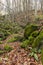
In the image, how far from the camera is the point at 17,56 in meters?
7.19

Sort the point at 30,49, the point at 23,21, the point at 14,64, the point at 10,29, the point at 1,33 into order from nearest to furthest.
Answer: the point at 14,64 → the point at 30,49 → the point at 1,33 → the point at 10,29 → the point at 23,21

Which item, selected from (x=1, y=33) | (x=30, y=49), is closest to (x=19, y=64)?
(x=30, y=49)

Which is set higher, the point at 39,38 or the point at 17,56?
the point at 39,38

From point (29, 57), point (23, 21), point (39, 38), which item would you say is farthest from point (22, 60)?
point (23, 21)

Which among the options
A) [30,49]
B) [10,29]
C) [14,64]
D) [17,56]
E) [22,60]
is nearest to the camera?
[14,64]

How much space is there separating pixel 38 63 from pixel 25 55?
107 centimetres

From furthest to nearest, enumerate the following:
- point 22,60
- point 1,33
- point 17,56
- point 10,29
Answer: point 10,29 → point 1,33 → point 17,56 → point 22,60

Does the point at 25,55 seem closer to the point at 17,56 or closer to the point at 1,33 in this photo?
the point at 17,56

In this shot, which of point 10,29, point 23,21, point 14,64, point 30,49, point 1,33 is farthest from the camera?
point 23,21

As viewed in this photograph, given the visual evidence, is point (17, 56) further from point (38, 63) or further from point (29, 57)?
point (38, 63)

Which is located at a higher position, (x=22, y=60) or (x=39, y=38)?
(x=39, y=38)

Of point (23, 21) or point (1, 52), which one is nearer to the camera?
point (1, 52)

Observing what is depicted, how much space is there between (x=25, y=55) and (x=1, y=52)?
4.47 feet

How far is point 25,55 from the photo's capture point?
7.24 metres
